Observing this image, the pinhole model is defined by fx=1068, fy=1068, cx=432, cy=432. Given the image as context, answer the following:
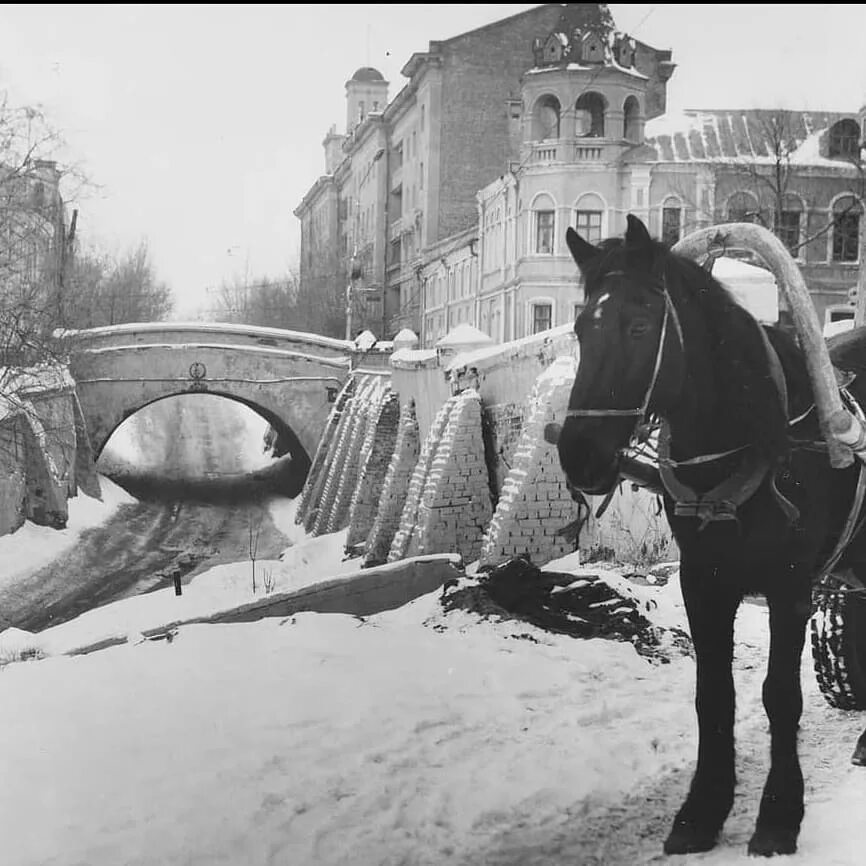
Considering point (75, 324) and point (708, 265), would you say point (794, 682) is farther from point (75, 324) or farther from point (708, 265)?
point (75, 324)

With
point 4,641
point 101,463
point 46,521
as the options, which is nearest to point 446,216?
point 4,641

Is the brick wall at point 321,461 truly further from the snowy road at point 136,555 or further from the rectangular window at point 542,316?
the rectangular window at point 542,316

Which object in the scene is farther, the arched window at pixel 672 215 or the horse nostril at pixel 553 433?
the arched window at pixel 672 215

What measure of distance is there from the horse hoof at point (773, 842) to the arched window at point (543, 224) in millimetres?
5147

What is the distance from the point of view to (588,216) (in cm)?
769

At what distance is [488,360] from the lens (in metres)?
12.4

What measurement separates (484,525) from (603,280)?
1028 cm

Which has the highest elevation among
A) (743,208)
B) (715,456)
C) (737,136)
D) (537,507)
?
(737,136)

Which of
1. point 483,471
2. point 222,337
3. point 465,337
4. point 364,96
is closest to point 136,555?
point 222,337

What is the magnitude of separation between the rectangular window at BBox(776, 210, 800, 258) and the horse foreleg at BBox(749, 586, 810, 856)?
5.23 metres

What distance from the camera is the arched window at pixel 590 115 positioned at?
7145 millimetres

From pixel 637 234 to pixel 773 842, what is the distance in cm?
184

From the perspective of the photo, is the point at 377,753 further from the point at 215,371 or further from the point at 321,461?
the point at 215,371

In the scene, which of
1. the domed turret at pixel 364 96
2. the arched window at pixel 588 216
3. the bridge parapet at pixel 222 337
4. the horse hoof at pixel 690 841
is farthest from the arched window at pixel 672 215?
the bridge parapet at pixel 222 337
